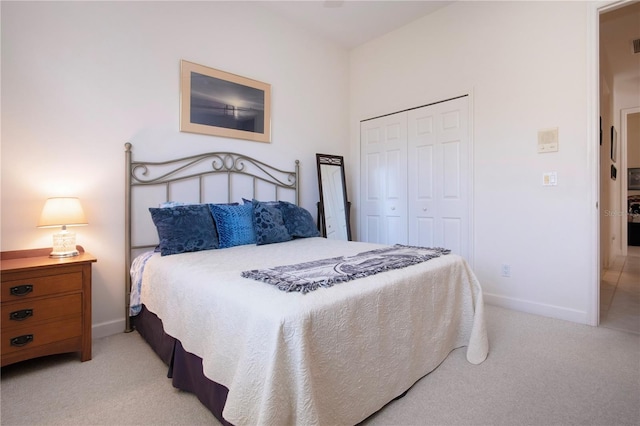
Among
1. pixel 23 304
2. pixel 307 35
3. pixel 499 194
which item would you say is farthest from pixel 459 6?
pixel 23 304

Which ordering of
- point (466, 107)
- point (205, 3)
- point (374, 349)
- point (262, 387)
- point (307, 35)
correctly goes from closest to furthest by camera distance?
point (262, 387) < point (374, 349) < point (205, 3) < point (466, 107) < point (307, 35)

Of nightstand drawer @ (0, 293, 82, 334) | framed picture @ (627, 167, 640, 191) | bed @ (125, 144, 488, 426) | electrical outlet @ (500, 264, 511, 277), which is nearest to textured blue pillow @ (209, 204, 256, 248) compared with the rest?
bed @ (125, 144, 488, 426)

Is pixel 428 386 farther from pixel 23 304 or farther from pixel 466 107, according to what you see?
pixel 466 107

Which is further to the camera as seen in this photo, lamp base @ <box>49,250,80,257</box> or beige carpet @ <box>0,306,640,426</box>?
lamp base @ <box>49,250,80,257</box>

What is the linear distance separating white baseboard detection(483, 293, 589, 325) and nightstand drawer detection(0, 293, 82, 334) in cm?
340

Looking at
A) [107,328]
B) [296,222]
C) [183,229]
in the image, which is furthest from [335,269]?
[107,328]

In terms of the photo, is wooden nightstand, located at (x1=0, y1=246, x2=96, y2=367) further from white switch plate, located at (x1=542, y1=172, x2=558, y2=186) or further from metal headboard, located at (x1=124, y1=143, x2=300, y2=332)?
white switch plate, located at (x1=542, y1=172, x2=558, y2=186)

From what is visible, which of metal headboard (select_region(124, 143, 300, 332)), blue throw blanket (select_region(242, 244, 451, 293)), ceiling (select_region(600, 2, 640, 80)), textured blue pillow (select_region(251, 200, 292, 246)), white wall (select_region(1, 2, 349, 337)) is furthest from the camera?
ceiling (select_region(600, 2, 640, 80))

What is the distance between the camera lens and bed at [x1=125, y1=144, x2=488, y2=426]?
1049 mm

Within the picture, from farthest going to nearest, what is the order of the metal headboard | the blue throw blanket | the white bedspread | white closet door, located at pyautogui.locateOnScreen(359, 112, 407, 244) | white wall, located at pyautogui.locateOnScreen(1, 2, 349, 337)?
white closet door, located at pyautogui.locateOnScreen(359, 112, 407, 244)
the metal headboard
white wall, located at pyautogui.locateOnScreen(1, 2, 349, 337)
the blue throw blanket
the white bedspread

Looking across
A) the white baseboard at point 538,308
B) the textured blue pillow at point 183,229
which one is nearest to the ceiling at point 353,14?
the textured blue pillow at point 183,229

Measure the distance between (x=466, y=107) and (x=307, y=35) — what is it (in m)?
2.11

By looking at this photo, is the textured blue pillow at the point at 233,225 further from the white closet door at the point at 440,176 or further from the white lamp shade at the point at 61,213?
the white closet door at the point at 440,176

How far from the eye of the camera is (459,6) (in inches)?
127
